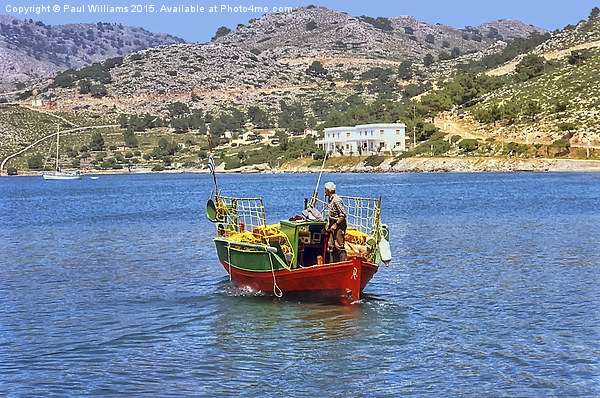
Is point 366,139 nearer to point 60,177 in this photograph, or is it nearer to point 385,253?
point 60,177

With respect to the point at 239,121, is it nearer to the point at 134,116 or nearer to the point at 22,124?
the point at 134,116

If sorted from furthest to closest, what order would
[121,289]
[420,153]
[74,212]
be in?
[420,153]
[74,212]
[121,289]

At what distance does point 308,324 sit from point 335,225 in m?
3.23

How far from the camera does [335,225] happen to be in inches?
907

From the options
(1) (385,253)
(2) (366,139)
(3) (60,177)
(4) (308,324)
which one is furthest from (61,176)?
(4) (308,324)

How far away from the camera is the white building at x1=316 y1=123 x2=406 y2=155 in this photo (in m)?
140

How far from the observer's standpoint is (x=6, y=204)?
8225 centimetres

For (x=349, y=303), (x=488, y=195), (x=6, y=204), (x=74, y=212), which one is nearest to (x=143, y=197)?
(x=6, y=204)

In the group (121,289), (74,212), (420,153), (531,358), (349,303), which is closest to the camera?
(531,358)

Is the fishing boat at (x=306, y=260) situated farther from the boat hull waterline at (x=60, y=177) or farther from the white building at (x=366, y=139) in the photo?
the boat hull waterline at (x=60, y=177)

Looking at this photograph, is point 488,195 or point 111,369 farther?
point 488,195

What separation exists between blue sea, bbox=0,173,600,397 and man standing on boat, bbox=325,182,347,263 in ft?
5.42

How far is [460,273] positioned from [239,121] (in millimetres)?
169053

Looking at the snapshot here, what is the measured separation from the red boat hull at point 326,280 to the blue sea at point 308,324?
0.45m
